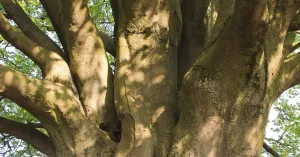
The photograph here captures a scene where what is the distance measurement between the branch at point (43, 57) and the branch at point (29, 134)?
0.58 metres

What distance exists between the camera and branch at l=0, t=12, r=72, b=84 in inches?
145

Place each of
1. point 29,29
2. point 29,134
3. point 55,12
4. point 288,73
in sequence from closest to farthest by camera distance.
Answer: point 288,73 < point 29,134 < point 55,12 < point 29,29

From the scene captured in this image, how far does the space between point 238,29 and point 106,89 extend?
1.64m

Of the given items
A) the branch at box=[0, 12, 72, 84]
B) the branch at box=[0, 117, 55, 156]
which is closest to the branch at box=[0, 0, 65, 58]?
the branch at box=[0, 12, 72, 84]

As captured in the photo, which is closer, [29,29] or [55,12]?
[55,12]

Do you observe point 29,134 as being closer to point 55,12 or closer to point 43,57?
point 43,57

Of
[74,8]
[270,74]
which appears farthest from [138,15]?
[270,74]

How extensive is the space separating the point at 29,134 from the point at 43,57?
0.80 meters

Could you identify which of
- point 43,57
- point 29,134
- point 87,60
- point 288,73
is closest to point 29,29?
point 43,57

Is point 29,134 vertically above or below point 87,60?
below

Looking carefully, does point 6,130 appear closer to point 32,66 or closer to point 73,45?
point 73,45

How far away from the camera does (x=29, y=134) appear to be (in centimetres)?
374

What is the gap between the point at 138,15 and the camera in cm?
363

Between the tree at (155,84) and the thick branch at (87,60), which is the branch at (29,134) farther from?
the thick branch at (87,60)
